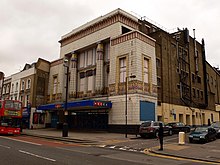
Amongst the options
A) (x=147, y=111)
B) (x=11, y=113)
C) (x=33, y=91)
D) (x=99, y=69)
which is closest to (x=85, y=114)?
(x=99, y=69)

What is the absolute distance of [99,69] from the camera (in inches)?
1355

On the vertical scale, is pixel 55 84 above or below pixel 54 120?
above

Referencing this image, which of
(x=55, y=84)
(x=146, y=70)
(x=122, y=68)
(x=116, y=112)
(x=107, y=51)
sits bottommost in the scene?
(x=116, y=112)

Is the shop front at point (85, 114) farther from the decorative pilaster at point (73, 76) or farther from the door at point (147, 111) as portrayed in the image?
the door at point (147, 111)

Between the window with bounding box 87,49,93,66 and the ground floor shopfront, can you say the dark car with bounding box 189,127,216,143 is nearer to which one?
the ground floor shopfront

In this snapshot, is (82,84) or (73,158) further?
(82,84)

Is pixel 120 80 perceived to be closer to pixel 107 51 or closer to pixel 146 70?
pixel 146 70

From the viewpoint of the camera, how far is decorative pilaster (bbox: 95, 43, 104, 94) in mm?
33781

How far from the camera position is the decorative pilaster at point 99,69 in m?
33.8

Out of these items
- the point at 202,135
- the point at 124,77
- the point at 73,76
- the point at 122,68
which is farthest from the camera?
the point at 73,76

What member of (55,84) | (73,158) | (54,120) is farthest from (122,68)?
(73,158)

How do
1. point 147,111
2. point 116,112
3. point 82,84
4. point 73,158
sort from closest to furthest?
point 73,158 → point 147,111 → point 116,112 → point 82,84

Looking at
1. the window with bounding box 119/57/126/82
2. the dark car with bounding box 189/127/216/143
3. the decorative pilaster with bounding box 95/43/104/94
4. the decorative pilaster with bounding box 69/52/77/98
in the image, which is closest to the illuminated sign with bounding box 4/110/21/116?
the decorative pilaster with bounding box 95/43/104/94

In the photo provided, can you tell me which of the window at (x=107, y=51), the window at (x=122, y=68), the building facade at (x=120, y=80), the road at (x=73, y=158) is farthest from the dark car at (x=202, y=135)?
the window at (x=107, y=51)
